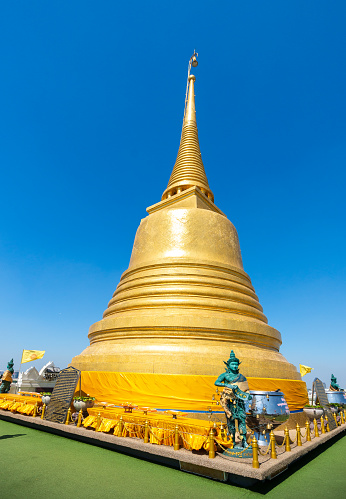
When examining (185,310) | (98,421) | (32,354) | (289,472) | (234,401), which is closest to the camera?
(289,472)

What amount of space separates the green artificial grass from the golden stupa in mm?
4363

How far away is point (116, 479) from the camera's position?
17.0 feet

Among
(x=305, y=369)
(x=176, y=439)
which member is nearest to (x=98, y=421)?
(x=176, y=439)

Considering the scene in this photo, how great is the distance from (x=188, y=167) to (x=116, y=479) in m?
19.1

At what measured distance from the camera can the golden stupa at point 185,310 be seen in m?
11.2

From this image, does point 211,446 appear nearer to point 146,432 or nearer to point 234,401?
point 234,401

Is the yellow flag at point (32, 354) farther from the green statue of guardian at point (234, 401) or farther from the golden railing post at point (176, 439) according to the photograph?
the green statue of guardian at point (234, 401)

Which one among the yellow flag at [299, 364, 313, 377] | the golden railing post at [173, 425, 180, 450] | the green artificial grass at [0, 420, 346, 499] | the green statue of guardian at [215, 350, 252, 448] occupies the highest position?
the yellow flag at [299, 364, 313, 377]

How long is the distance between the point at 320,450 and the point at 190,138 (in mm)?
21059

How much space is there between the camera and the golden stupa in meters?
11.2

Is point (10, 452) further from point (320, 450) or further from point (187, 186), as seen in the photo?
point (187, 186)

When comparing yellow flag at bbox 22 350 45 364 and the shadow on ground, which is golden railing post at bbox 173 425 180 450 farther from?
yellow flag at bbox 22 350 45 364

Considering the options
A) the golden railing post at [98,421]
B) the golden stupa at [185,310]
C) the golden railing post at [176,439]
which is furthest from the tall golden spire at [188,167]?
the golden railing post at [176,439]

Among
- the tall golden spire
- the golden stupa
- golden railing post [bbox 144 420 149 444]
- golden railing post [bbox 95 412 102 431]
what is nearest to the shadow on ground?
golden railing post [bbox 144 420 149 444]
